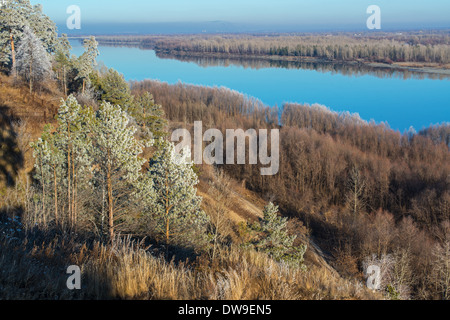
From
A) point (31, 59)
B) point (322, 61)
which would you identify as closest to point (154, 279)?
point (31, 59)

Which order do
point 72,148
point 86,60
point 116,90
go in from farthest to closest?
1. point 86,60
2. point 116,90
3. point 72,148

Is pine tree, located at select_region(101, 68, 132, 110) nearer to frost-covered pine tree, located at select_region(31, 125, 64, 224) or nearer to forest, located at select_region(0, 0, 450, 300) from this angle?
forest, located at select_region(0, 0, 450, 300)

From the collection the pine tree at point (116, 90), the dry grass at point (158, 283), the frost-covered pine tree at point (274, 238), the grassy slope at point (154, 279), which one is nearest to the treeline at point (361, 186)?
the frost-covered pine tree at point (274, 238)

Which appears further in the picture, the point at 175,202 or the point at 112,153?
the point at 175,202

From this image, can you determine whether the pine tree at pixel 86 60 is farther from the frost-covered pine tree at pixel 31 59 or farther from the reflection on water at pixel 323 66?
the reflection on water at pixel 323 66

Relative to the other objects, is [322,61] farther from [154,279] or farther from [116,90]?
[154,279]
